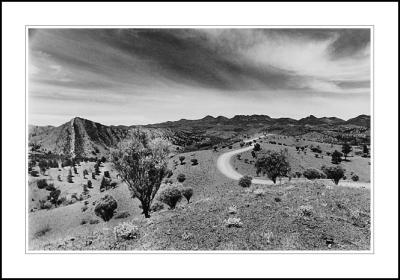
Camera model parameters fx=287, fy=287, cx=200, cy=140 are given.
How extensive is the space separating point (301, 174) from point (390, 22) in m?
16.9

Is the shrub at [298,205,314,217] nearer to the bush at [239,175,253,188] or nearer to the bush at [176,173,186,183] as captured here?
the bush at [239,175,253,188]

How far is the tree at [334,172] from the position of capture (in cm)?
2388

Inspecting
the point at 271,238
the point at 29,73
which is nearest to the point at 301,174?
the point at 271,238

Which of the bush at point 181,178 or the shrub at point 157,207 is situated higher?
the bush at point 181,178

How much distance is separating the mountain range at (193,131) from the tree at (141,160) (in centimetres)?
93

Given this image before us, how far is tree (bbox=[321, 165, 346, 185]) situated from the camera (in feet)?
78.3

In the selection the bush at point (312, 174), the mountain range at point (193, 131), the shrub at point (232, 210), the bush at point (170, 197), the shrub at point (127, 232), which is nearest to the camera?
the shrub at point (127, 232)

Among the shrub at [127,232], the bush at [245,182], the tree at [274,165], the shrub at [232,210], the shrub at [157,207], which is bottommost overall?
the shrub at [157,207]

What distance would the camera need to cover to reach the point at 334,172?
956 inches

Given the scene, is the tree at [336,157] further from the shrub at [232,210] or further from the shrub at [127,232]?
the shrub at [127,232]

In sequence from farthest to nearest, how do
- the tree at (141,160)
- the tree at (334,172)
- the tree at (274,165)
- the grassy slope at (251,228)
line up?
the tree at (334,172) < the tree at (274,165) < the tree at (141,160) < the grassy slope at (251,228)

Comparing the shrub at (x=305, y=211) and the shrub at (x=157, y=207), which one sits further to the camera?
the shrub at (x=157, y=207)

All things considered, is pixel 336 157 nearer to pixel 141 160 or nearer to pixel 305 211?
pixel 305 211

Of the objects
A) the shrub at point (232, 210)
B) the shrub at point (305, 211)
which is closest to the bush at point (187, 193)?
the shrub at point (232, 210)
